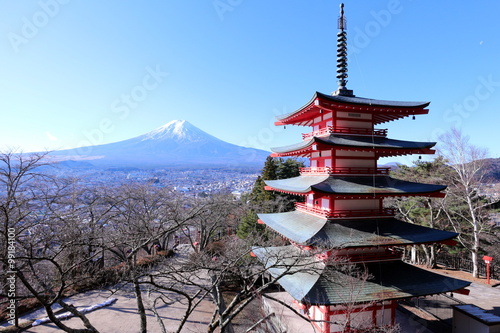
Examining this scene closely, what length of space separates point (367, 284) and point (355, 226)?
78.7 inches

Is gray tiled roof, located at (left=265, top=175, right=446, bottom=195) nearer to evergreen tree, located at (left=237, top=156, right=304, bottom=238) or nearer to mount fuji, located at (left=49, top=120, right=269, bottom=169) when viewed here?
evergreen tree, located at (left=237, top=156, right=304, bottom=238)

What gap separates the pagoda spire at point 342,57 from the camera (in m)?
11.1

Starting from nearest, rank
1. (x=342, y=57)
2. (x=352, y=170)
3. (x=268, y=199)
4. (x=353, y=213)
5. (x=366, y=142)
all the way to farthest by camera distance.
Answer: (x=353, y=213) < (x=366, y=142) < (x=352, y=170) < (x=342, y=57) < (x=268, y=199)

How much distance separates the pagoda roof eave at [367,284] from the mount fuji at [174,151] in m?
84.4

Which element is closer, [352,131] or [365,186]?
[365,186]

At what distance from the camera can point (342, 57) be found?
37.0 feet

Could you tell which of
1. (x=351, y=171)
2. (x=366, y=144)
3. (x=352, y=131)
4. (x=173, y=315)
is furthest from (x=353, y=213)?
(x=173, y=315)

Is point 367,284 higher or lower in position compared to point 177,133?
lower

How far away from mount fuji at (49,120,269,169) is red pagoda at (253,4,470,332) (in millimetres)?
83473

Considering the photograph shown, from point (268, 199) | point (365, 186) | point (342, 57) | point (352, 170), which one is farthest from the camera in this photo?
point (268, 199)

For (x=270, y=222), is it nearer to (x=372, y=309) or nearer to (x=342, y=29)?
(x=372, y=309)

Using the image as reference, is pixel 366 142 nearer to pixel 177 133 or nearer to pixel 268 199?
pixel 268 199

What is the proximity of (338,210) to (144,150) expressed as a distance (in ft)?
354

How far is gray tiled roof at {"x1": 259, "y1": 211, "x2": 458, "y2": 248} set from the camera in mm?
8539
